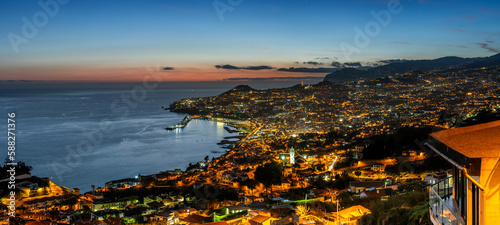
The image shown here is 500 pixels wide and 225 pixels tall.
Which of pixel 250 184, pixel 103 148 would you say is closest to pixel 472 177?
pixel 250 184

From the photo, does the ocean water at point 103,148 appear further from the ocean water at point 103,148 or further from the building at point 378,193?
the building at point 378,193

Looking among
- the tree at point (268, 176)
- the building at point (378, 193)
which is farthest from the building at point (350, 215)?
the tree at point (268, 176)

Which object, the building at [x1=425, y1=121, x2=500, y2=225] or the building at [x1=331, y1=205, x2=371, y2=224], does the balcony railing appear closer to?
the building at [x1=425, y1=121, x2=500, y2=225]

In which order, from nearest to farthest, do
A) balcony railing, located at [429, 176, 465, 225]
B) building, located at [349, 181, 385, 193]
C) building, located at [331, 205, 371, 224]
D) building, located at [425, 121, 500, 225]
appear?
building, located at [425, 121, 500, 225], balcony railing, located at [429, 176, 465, 225], building, located at [331, 205, 371, 224], building, located at [349, 181, 385, 193]

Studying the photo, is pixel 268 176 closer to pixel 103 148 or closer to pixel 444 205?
pixel 444 205

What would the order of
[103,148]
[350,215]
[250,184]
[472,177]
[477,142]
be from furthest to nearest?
[103,148] → [250,184] → [350,215] → [477,142] → [472,177]

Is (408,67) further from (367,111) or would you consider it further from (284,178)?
(284,178)

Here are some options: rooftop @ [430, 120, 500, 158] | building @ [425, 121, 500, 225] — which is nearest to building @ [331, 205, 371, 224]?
building @ [425, 121, 500, 225]

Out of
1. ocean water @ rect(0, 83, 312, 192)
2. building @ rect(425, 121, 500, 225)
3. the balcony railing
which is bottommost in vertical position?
ocean water @ rect(0, 83, 312, 192)
